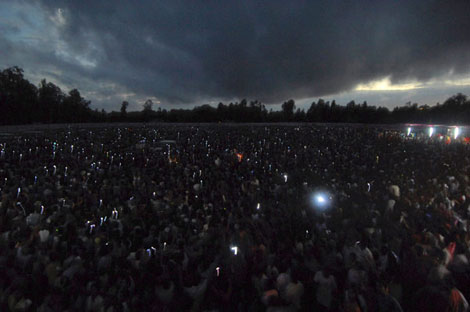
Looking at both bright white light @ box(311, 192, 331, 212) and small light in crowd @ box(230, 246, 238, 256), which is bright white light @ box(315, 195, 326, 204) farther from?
small light in crowd @ box(230, 246, 238, 256)

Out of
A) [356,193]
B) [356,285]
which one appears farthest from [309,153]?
[356,285]

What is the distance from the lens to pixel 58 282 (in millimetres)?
2490

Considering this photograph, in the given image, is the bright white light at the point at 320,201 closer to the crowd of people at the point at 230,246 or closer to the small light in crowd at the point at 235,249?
the crowd of people at the point at 230,246

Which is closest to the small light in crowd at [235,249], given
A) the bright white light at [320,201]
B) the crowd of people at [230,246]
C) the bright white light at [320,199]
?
the crowd of people at [230,246]

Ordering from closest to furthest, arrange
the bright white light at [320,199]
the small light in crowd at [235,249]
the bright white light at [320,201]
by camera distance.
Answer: the small light in crowd at [235,249] → the bright white light at [320,201] → the bright white light at [320,199]

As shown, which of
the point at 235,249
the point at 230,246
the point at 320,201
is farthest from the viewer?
the point at 320,201

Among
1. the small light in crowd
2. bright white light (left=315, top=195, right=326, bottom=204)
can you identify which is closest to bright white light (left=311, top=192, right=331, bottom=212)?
bright white light (left=315, top=195, right=326, bottom=204)

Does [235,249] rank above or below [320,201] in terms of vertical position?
above

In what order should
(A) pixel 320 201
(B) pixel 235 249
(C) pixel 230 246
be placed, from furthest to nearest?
(A) pixel 320 201, (C) pixel 230 246, (B) pixel 235 249

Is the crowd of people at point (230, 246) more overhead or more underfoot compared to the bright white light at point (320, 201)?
more overhead

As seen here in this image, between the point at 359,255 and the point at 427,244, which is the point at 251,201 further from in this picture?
the point at 427,244

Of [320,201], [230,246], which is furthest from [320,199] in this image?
[230,246]

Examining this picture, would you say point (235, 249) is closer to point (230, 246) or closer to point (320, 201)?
point (230, 246)

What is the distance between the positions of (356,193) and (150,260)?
4.53 m
